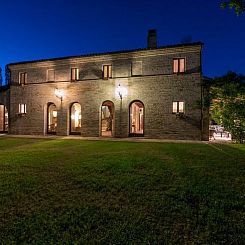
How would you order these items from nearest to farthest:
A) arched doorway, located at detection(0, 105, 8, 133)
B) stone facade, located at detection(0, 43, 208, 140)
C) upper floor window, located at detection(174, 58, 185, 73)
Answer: stone facade, located at detection(0, 43, 208, 140) < upper floor window, located at detection(174, 58, 185, 73) < arched doorway, located at detection(0, 105, 8, 133)

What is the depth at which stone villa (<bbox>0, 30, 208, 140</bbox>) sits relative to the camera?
15578 millimetres

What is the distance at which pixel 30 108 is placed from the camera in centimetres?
1984

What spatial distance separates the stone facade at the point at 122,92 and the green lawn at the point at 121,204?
9.15 metres

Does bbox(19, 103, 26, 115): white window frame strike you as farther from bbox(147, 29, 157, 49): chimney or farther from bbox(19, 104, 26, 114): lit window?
bbox(147, 29, 157, 49): chimney

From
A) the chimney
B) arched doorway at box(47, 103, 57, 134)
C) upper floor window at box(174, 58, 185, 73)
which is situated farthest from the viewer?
arched doorway at box(47, 103, 57, 134)

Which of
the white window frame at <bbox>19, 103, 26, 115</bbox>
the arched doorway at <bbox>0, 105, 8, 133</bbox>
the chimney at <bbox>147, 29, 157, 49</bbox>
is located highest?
the chimney at <bbox>147, 29, 157, 49</bbox>

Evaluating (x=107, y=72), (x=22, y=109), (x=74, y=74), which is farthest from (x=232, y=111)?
(x=22, y=109)

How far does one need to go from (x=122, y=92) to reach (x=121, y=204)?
13478 mm

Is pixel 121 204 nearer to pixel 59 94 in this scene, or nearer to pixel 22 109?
pixel 59 94

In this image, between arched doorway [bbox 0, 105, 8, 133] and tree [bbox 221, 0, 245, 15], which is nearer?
tree [bbox 221, 0, 245, 15]

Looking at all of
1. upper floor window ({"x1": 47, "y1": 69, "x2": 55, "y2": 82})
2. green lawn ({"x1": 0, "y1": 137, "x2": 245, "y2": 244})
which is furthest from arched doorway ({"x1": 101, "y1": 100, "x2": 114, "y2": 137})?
green lawn ({"x1": 0, "y1": 137, "x2": 245, "y2": 244})

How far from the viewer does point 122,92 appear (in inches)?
669

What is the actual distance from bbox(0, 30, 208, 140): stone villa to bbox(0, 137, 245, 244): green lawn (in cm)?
925

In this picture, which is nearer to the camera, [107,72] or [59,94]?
[107,72]
